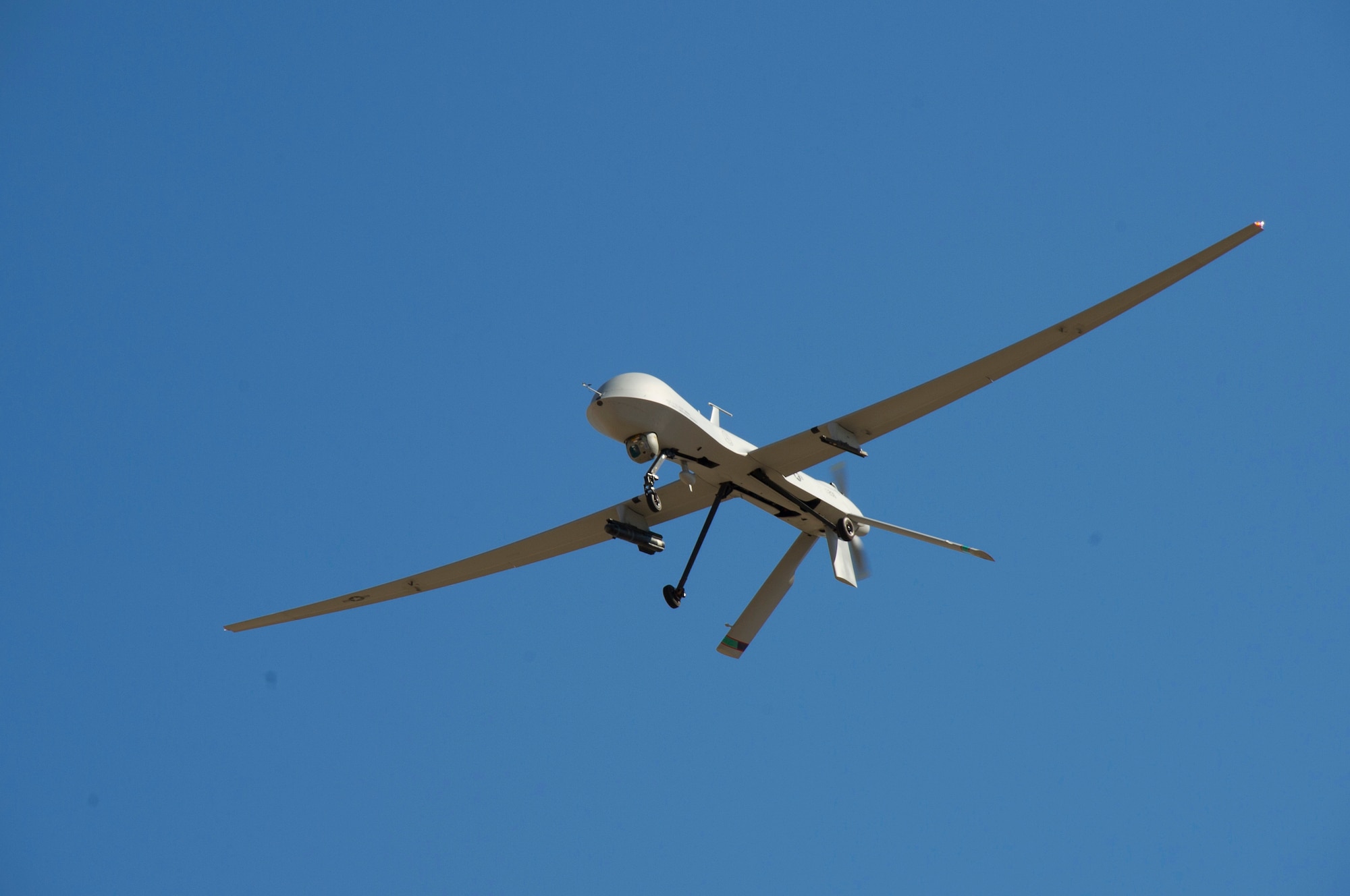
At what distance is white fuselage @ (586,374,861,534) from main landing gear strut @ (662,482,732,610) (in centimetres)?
23

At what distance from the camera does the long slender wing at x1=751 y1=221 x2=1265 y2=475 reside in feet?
70.7

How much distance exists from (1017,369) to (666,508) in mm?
7835

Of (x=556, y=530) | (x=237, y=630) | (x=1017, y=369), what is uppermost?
(x=1017, y=369)

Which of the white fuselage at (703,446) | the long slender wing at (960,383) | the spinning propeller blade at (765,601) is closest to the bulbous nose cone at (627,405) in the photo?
the white fuselage at (703,446)

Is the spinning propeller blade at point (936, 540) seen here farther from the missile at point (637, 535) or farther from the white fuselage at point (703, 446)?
the missile at point (637, 535)

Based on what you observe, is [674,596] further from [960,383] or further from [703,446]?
[960,383]

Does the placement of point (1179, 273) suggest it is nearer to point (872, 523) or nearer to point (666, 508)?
point (872, 523)

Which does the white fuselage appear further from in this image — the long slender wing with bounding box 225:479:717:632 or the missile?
the missile

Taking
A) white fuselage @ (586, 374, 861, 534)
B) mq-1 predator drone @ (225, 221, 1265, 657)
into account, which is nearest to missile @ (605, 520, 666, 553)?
mq-1 predator drone @ (225, 221, 1265, 657)

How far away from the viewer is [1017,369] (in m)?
23.7

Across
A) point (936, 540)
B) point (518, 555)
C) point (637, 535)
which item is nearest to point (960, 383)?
point (936, 540)

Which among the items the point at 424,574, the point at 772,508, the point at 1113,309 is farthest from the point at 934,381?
the point at 424,574

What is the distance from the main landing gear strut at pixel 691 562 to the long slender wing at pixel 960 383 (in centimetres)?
106

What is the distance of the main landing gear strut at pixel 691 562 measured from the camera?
25547 millimetres
